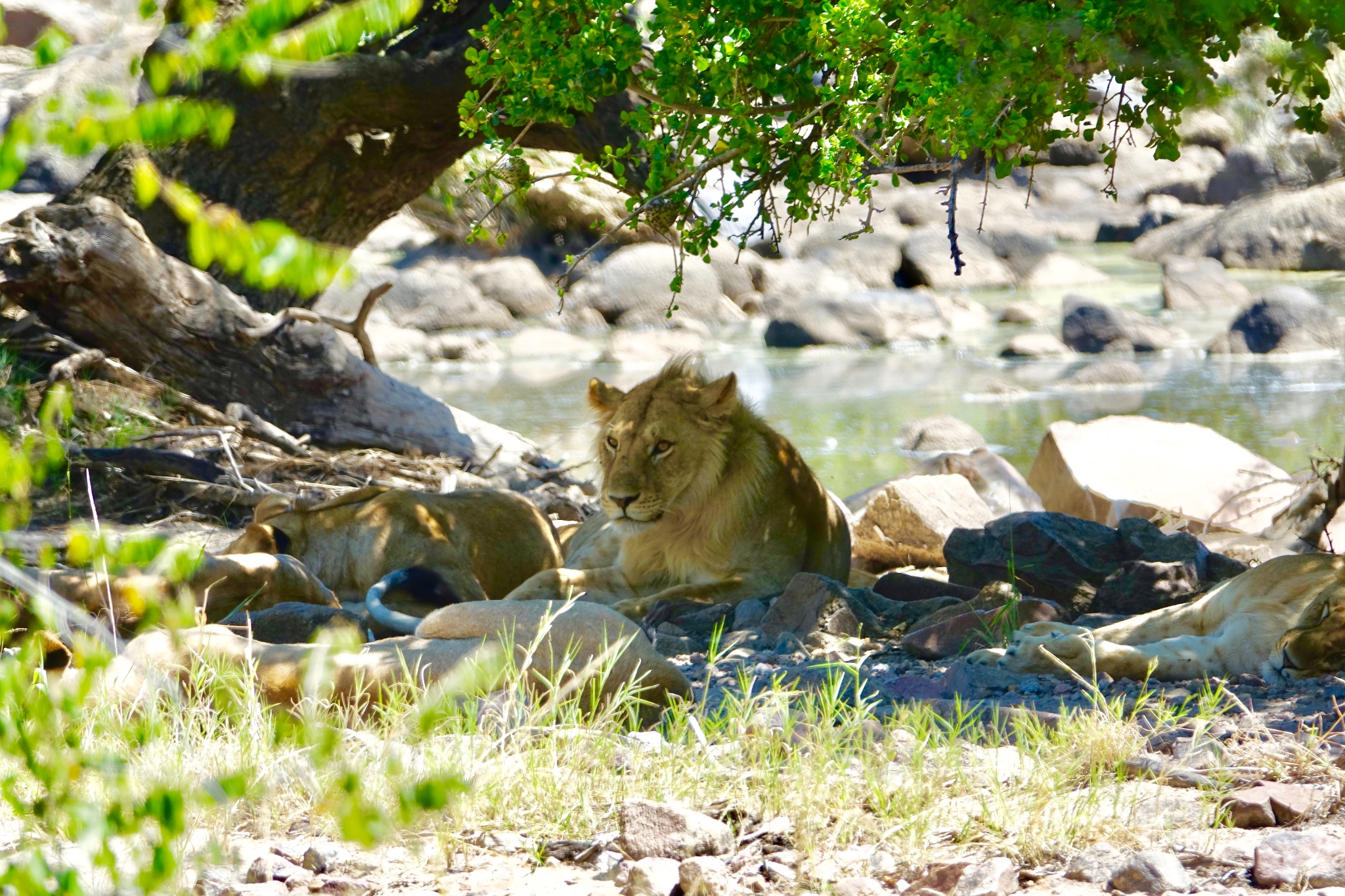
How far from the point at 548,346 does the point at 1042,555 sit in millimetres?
17612

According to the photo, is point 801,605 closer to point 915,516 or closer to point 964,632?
point 964,632

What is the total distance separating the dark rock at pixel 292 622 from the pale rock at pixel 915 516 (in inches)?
161

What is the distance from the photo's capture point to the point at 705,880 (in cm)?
278

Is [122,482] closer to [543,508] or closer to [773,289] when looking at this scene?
[543,508]

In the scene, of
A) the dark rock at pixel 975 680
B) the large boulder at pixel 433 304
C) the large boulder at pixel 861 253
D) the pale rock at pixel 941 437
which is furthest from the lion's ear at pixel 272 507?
the large boulder at pixel 861 253

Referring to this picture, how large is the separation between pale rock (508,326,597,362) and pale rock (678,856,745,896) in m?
19.6

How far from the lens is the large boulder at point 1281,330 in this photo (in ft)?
68.2

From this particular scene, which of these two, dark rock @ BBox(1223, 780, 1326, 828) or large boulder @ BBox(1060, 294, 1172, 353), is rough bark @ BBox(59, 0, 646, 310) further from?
large boulder @ BBox(1060, 294, 1172, 353)

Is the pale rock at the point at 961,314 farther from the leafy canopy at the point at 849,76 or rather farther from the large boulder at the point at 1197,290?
the leafy canopy at the point at 849,76

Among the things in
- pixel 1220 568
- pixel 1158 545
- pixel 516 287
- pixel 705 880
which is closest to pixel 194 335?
pixel 1158 545

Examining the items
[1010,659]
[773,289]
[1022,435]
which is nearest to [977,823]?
[1010,659]

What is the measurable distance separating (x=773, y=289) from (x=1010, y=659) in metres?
23.1

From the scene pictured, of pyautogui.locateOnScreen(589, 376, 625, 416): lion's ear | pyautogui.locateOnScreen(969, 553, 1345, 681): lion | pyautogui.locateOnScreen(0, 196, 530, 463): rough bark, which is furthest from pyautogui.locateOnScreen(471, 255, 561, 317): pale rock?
pyautogui.locateOnScreen(969, 553, 1345, 681): lion

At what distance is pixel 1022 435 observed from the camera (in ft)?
52.1
